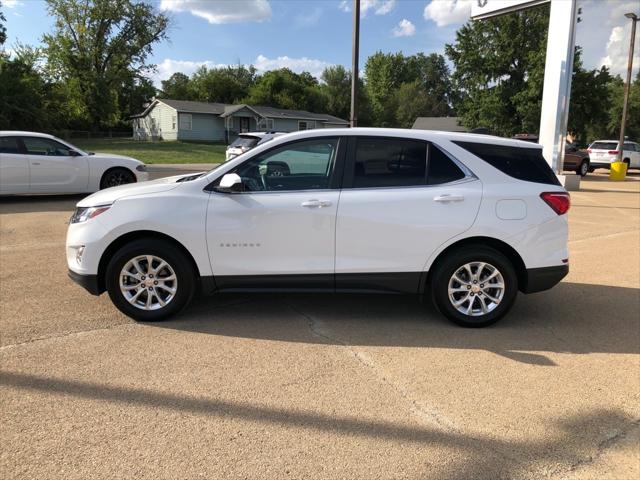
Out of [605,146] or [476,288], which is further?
[605,146]

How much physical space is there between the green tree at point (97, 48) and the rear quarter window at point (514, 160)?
53.9 m

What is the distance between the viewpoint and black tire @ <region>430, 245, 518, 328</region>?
15.1 feet

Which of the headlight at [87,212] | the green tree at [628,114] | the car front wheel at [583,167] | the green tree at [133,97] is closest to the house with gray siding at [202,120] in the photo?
the green tree at [133,97]

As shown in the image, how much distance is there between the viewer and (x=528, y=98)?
3894cm

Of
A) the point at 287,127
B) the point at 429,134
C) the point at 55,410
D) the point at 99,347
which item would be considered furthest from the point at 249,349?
the point at 287,127

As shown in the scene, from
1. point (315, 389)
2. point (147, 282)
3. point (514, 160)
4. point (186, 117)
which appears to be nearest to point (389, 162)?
point (514, 160)

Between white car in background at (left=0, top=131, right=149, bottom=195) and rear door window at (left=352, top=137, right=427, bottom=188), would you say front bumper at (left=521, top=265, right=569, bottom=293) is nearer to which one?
rear door window at (left=352, top=137, right=427, bottom=188)

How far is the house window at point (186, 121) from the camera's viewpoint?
A: 55.2m

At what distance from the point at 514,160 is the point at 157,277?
11.1 feet

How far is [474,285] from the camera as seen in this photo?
4688mm

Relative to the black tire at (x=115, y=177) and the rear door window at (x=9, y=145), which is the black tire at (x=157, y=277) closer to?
the black tire at (x=115, y=177)

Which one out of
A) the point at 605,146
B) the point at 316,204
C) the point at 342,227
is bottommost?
the point at 342,227

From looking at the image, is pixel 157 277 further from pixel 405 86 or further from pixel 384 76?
pixel 384 76

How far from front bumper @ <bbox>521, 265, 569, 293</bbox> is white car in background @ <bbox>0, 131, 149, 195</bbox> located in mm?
10061
